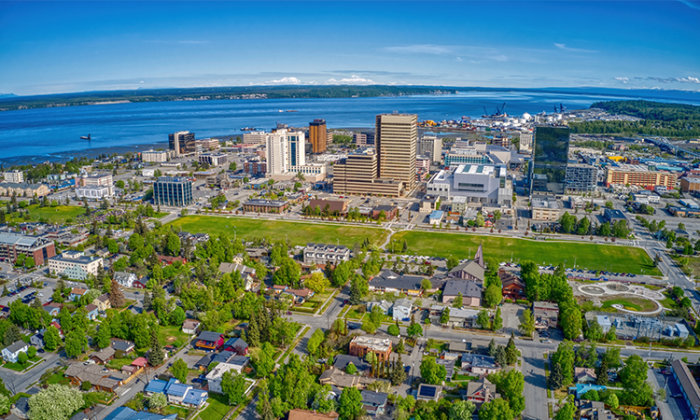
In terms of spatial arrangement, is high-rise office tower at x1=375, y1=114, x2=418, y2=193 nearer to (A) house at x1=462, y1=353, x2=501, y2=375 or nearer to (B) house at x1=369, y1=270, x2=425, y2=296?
(B) house at x1=369, y1=270, x2=425, y2=296

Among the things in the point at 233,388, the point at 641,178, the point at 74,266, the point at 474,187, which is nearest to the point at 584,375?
the point at 233,388

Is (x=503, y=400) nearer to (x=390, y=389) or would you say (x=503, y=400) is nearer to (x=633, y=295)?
(x=390, y=389)

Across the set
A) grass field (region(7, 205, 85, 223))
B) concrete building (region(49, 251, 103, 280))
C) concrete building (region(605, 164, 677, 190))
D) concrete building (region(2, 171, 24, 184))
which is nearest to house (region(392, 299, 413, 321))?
concrete building (region(49, 251, 103, 280))

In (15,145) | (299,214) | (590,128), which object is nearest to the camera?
(299,214)

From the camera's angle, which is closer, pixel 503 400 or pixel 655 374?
pixel 503 400

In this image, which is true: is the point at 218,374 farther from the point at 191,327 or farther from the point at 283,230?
A: the point at 283,230

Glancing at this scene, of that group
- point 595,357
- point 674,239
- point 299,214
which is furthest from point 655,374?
point 299,214
